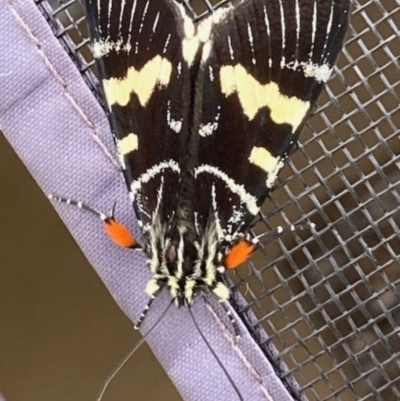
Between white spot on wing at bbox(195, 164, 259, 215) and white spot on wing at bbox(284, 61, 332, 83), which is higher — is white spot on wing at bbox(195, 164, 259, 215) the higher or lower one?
Answer: the lower one

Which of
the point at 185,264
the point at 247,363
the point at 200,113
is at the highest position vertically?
the point at 200,113

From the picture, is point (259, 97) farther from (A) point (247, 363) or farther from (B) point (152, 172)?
(A) point (247, 363)

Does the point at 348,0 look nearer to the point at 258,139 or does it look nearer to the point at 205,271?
the point at 258,139

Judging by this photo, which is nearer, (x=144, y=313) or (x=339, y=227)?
(x=144, y=313)

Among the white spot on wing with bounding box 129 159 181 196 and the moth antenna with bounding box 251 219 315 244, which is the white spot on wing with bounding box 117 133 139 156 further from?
the moth antenna with bounding box 251 219 315 244

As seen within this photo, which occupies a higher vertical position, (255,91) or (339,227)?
(255,91)

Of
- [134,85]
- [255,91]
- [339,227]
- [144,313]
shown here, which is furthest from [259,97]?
[339,227]

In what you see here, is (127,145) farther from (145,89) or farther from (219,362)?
(219,362)

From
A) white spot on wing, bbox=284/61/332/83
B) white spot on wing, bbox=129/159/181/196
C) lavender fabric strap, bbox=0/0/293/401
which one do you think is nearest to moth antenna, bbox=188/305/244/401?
lavender fabric strap, bbox=0/0/293/401
